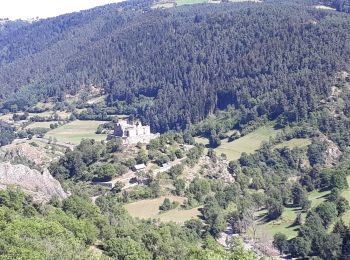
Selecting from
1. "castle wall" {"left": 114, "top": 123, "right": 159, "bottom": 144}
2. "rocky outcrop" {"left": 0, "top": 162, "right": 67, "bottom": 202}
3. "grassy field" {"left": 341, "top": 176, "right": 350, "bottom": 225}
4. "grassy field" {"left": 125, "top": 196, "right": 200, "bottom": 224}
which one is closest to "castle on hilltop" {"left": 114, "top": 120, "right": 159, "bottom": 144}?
"castle wall" {"left": 114, "top": 123, "right": 159, "bottom": 144}

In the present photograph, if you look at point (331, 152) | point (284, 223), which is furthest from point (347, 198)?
point (331, 152)

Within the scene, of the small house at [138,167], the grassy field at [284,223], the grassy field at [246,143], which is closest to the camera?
the grassy field at [284,223]

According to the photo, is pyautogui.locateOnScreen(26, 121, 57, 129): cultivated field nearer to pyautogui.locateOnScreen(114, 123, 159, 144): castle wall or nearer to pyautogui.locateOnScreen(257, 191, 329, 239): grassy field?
pyautogui.locateOnScreen(114, 123, 159, 144): castle wall

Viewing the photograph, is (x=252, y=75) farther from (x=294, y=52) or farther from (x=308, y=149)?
(x=308, y=149)

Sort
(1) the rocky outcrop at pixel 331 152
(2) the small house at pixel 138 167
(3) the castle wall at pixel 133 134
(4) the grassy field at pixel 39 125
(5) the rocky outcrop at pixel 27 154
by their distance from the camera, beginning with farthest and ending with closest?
1. (4) the grassy field at pixel 39 125
2. (1) the rocky outcrop at pixel 331 152
3. (5) the rocky outcrop at pixel 27 154
4. (3) the castle wall at pixel 133 134
5. (2) the small house at pixel 138 167

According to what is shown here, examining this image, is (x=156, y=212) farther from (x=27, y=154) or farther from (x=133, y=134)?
(x=27, y=154)

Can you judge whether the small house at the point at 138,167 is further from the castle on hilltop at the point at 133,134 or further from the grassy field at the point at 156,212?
the castle on hilltop at the point at 133,134

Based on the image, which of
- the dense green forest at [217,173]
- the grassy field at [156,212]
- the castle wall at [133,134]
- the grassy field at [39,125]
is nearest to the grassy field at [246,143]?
the dense green forest at [217,173]
